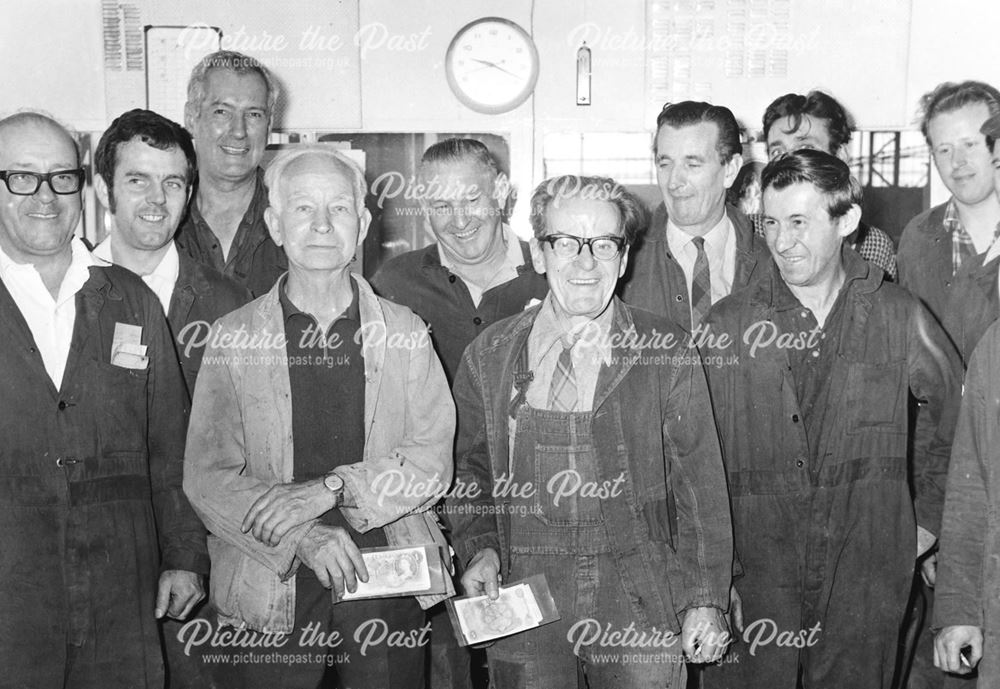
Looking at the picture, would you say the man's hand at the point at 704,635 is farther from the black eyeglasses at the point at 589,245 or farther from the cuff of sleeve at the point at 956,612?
the black eyeglasses at the point at 589,245

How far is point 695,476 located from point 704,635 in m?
0.41

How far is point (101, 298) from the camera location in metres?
2.53

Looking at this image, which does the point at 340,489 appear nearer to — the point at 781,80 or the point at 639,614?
the point at 639,614

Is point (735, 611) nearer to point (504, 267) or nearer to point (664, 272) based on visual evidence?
point (664, 272)

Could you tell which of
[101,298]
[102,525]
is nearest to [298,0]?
[101,298]

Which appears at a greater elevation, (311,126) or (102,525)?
(311,126)

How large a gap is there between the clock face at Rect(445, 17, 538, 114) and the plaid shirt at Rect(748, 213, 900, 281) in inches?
92.2

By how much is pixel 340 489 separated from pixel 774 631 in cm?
142

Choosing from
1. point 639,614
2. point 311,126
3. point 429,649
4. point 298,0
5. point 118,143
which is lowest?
point 429,649

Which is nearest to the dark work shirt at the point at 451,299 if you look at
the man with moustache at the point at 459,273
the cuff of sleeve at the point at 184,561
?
the man with moustache at the point at 459,273

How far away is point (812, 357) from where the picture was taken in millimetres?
2832

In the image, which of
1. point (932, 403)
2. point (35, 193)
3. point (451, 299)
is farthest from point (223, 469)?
point (932, 403)

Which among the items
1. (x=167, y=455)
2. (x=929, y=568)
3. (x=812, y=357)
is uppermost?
(x=812, y=357)

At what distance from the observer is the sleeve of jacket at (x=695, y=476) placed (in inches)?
94.5
